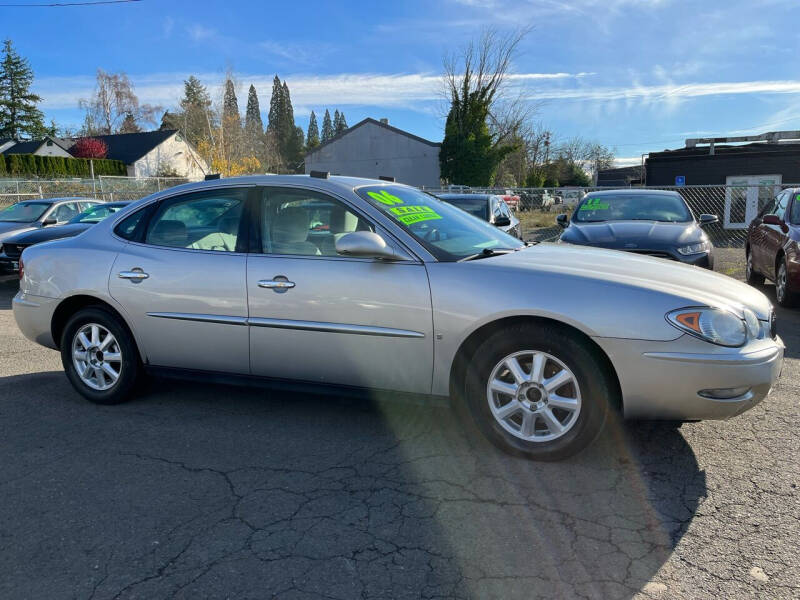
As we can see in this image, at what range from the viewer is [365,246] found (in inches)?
137

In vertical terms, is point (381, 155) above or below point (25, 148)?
below

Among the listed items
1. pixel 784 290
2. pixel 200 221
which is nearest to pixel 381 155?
pixel 784 290

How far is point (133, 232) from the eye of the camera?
443cm

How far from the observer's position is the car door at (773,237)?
798 cm

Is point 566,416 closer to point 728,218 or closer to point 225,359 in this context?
point 225,359

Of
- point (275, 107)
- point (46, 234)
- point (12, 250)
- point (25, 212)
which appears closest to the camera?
point (46, 234)

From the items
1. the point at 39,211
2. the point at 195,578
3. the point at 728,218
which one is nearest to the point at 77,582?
the point at 195,578

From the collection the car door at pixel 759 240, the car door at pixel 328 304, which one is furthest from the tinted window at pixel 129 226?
the car door at pixel 759 240

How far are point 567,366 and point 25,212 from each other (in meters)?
12.8

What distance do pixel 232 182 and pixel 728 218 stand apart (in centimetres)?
1981

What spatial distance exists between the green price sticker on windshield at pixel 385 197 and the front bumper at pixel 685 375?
1.63 m

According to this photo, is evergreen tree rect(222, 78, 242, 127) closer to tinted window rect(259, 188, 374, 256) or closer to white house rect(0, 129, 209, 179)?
white house rect(0, 129, 209, 179)

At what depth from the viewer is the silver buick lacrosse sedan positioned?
3141mm

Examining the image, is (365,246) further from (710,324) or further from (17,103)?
(17,103)
